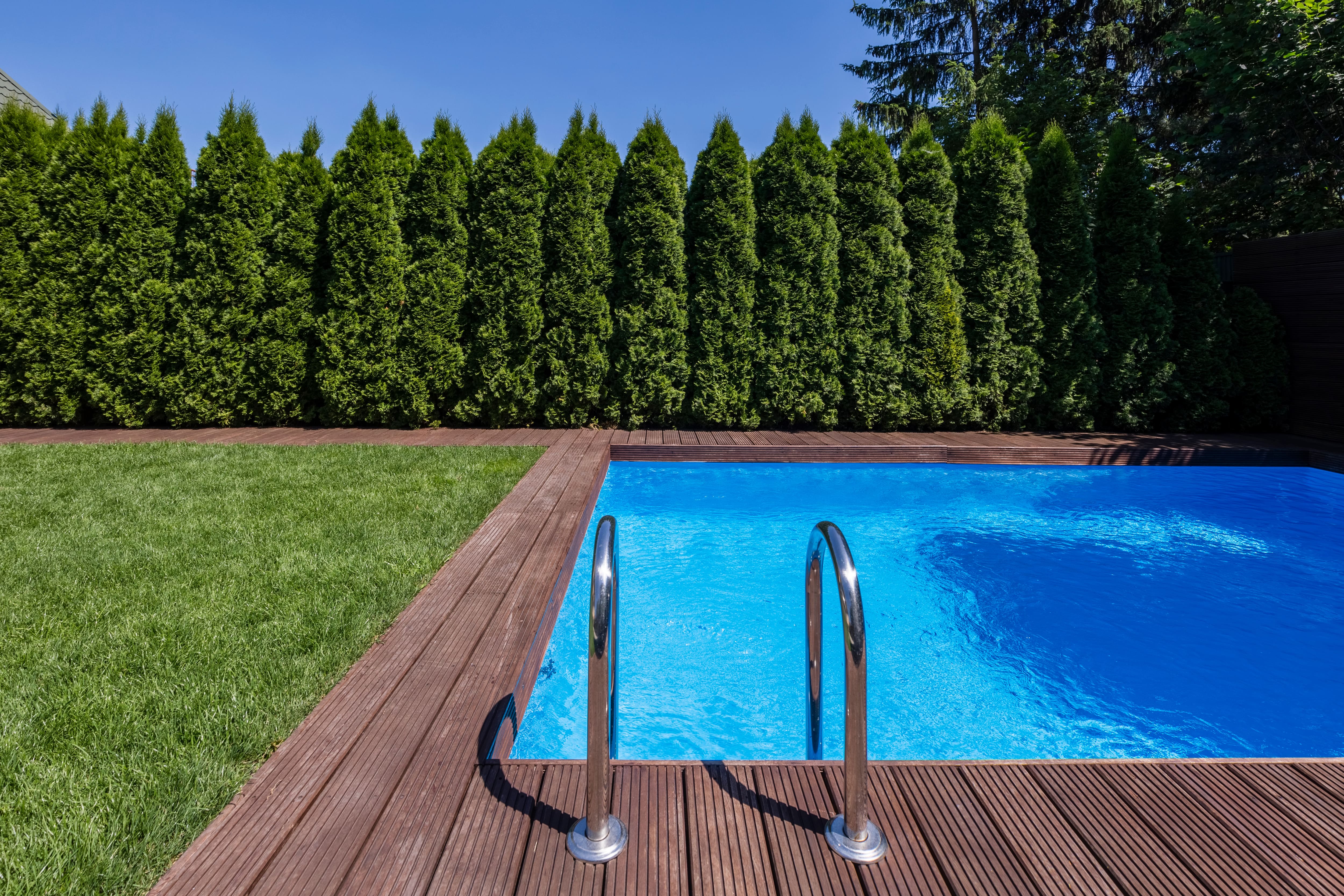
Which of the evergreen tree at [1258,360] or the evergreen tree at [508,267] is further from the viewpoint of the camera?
the evergreen tree at [1258,360]

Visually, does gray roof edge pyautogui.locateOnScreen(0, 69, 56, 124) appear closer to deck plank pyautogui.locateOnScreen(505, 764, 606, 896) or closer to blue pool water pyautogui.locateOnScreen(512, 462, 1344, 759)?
blue pool water pyautogui.locateOnScreen(512, 462, 1344, 759)

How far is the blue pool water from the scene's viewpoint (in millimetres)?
3277

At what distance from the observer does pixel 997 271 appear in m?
8.98

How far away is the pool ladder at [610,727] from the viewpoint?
1601 millimetres

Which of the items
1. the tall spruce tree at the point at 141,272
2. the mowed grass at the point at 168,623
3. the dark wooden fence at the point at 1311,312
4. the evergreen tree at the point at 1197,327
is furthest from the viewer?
the evergreen tree at the point at 1197,327

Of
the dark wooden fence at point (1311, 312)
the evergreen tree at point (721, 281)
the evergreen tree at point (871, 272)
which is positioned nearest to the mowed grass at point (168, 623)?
the evergreen tree at point (721, 281)

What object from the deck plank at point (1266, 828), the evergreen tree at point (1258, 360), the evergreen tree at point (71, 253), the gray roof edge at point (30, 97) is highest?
the gray roof edge at point (30, 97)

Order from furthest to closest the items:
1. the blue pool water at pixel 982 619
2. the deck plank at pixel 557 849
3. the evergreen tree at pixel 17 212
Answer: the evergreen tree at pixel 17 212, the blue pool water at pixel 982 619, the deck plank at pixel 557 849

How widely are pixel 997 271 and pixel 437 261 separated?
7658 mm

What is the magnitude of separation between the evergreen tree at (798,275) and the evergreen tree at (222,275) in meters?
6.56

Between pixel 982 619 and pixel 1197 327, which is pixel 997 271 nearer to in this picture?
pixel 1197 327

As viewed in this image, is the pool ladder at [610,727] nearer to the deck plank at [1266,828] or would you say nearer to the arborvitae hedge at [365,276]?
the deck plank at [1266,828]

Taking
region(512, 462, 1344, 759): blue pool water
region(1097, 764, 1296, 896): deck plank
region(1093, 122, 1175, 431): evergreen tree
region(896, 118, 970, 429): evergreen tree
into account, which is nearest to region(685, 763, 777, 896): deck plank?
region(1097, 764, 1296, 896): deck plank

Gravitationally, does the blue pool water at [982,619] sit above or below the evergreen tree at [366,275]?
below
